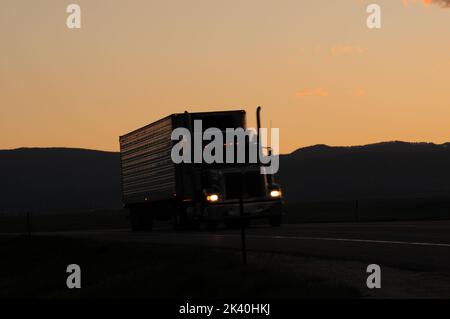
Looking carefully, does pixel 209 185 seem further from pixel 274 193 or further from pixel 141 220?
pixel 141 220

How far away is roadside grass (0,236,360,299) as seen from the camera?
16.4 metres

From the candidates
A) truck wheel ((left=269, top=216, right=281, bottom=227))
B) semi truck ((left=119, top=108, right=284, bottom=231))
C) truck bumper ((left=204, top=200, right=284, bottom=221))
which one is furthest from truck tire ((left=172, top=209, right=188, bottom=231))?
truck wheel ((left=269, top=216, right=281, bottom=227))

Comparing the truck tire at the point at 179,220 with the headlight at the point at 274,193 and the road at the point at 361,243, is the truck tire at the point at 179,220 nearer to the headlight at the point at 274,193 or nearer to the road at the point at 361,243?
the headlight at the point at 274,193

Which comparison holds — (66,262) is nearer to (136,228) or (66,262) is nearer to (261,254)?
(261,254)

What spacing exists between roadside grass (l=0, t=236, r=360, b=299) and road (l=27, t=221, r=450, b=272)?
4.81ft

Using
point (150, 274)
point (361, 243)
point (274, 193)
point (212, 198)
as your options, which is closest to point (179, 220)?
point (212, 198)

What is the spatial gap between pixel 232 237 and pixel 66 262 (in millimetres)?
5018

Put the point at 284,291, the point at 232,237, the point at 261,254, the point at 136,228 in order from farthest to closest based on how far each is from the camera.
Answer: the point at 136,228 → the point at 232,237 → the point at 261,254 → the point at 284,291

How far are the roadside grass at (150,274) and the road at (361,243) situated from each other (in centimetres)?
146

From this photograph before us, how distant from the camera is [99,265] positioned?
2897 cm

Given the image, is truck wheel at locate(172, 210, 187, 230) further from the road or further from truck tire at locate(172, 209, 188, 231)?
the road

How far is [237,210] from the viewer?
123 ft

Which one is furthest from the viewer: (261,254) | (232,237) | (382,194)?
(382,194)
